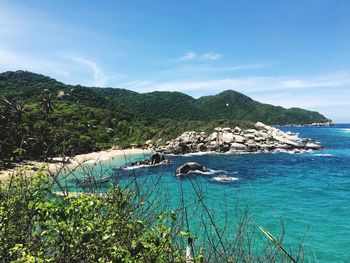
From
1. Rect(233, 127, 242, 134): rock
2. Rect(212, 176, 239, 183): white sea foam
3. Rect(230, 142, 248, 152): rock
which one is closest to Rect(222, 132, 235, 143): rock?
Rect(230, 142, 248, 152): rock

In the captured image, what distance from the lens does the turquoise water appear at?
77.0 ft

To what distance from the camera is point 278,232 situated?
25.5m

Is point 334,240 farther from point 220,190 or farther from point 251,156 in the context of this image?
point 251,156

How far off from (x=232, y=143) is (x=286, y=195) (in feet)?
154

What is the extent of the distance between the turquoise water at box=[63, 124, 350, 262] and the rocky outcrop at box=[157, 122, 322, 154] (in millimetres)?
9630

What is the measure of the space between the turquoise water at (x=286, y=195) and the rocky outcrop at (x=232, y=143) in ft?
31.6

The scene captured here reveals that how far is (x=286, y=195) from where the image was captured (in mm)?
40500

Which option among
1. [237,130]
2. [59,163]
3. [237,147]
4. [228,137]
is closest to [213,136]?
[228,137]

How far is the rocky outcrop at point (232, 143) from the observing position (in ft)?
282

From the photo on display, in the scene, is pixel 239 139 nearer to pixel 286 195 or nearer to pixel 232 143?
pixel 232 143

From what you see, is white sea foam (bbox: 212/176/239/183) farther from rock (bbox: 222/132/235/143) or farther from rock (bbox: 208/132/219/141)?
rock (bbox: 208/132/219/141)

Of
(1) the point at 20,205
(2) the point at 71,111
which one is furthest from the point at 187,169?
(2) the point at 71,111

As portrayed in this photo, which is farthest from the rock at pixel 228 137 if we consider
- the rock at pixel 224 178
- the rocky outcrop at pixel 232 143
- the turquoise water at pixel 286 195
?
the rock at pixel 224 178

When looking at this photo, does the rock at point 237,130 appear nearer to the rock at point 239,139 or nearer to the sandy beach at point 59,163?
the rock at point 239,139
